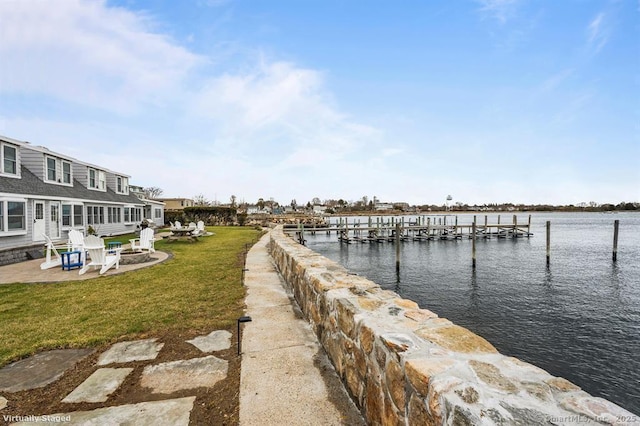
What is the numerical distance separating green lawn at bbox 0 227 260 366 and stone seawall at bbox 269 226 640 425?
2573mm

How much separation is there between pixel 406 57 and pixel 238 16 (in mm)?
8543

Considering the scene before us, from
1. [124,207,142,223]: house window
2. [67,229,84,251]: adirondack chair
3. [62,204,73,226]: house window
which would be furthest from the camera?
[124,207,142,223]: house window

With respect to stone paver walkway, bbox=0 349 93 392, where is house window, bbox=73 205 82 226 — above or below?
above

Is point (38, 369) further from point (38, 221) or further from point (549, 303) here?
point (549, 303)

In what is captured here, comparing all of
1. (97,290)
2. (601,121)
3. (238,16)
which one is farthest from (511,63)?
(97,290)

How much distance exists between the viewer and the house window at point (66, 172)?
17.4 meters

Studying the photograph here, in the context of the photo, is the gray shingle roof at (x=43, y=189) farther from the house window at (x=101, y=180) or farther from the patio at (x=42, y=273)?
the patio at (x=42, y=273)

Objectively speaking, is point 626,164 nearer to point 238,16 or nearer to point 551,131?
point 551,131

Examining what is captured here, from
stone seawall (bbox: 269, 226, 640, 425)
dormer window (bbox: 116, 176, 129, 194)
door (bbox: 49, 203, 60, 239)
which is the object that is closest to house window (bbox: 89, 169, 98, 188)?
dormer window (bbox: 116, 176, 129, 194)

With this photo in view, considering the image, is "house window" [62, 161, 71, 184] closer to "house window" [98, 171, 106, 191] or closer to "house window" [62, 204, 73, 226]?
"house window" [62, 204, 73, 226]

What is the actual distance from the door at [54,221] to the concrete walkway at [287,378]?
1539 centimetres

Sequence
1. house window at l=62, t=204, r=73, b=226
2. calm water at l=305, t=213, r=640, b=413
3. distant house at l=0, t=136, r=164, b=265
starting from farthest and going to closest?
house window at l=62, t=204, r=73, b=226
distant house at l=0, t=136, r=164, b=265
calm water at l=305, t=213, r=640, b=413

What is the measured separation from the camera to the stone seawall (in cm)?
128

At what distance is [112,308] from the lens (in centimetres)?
548
